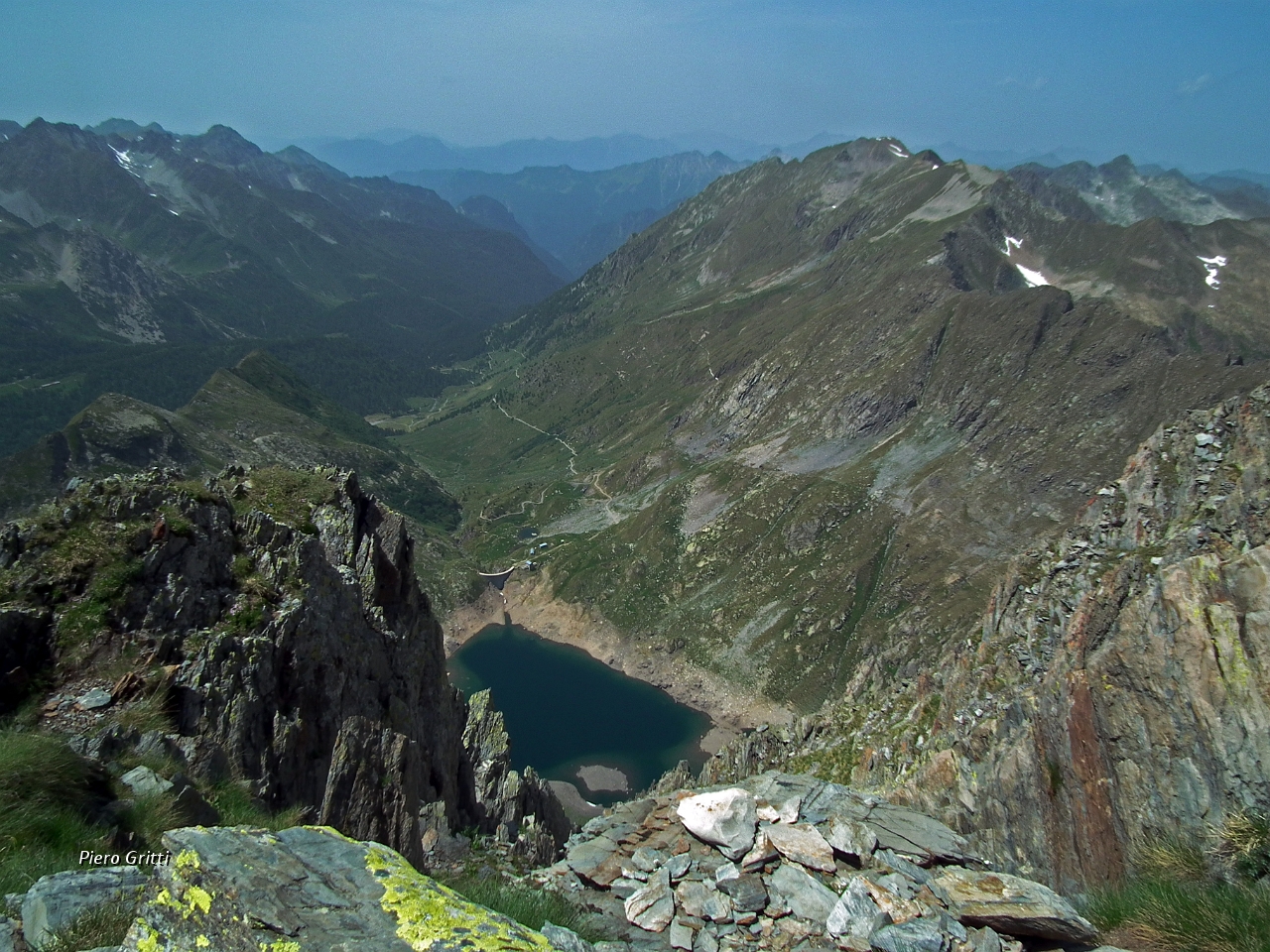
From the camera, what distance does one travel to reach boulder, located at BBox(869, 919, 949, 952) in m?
11.4

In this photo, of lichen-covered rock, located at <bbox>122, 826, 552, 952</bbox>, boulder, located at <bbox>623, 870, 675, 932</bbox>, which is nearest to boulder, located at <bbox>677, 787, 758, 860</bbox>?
boulder, located at <bbox>623, 870, 675, 932</bbox>

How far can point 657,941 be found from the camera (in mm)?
12500

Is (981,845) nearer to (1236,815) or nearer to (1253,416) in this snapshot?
(1236,815)

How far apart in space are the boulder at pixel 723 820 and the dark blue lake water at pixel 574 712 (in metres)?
83.2

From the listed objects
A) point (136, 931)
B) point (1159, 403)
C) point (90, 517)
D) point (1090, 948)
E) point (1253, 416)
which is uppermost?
point (1159, 403)

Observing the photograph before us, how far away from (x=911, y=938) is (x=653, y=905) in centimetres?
420

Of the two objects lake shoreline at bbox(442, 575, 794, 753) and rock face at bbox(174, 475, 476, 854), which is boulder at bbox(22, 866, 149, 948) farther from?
lake shoreline at bbox(442, 575, 794, 753)

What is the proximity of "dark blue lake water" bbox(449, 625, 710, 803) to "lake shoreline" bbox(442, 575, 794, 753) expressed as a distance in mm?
1577

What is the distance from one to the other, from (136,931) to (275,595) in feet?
64.8

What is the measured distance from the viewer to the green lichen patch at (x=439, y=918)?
319 inches

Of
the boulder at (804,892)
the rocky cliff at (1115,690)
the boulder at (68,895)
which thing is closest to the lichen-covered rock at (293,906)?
the boulder at (68,895)

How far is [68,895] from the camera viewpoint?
27.0ft


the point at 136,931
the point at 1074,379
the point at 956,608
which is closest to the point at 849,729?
the point at 136,931

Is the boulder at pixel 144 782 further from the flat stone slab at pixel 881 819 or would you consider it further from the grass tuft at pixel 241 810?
the flat stone slab at pixel 881 819
